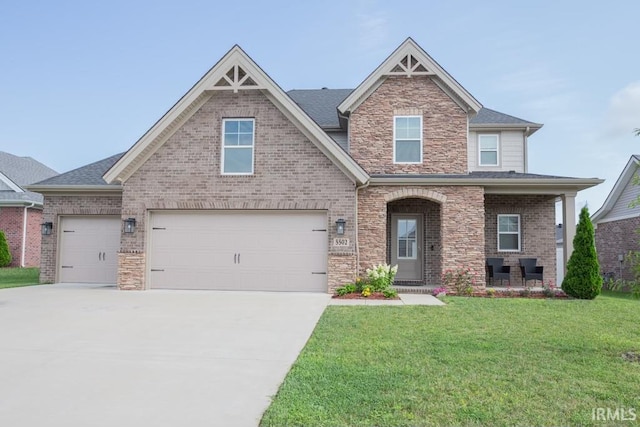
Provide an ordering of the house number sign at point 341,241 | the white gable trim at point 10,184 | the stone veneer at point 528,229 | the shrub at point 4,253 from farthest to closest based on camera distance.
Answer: the white gable trim at point 10,184 < the shrub at point 4,253 < the stone veneer at point 528,229 < the house number sign at point 341,241

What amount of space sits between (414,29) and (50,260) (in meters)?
14.6

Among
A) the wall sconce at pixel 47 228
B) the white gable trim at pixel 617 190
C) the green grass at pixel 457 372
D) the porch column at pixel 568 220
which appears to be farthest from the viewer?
the white gable trim at pixel 617 190

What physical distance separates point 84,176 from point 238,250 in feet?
21.5

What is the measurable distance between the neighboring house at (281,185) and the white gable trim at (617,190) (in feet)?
25.1

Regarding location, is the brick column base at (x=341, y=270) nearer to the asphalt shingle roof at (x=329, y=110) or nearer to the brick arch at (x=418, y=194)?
the brick arch at (x=418, y=194)

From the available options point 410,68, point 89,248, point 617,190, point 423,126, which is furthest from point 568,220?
point 89,248

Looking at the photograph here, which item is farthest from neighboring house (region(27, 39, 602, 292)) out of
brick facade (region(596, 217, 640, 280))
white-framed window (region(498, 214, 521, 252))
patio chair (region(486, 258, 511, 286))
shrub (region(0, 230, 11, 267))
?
shrub (region(0, 230, 11, 267))

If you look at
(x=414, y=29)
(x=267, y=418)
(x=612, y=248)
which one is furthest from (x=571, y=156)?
(x=267, y=418)

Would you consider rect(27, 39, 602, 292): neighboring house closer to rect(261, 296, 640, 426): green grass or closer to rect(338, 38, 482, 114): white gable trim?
rect(338, 38, 482, 114): white gable trim

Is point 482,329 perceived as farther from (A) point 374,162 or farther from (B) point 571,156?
(B) point 571,156

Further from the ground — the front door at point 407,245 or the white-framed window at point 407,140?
the white-framed window at point 407,140

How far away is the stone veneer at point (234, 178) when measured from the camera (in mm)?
13422

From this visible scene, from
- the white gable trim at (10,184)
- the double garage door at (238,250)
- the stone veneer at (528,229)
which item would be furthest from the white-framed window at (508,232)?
the white gable trim at (10,184)

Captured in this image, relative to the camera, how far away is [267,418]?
3.95 metres
